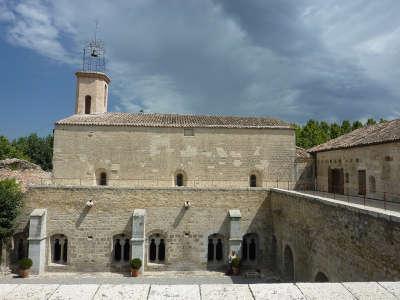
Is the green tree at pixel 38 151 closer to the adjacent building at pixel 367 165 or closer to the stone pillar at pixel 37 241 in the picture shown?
the stone pillar at pixel 37 241

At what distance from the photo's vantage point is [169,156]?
2512 centimetres

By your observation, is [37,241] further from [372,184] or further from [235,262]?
[372,184]

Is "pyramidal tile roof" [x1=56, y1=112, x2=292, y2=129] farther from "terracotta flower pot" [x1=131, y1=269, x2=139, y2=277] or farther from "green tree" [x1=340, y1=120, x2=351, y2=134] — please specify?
"green tree" [x1=340, y1=120, x2=351, y2=134]

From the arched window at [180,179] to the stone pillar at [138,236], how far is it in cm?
653

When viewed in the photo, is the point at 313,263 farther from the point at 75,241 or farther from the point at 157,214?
the point at 75,241

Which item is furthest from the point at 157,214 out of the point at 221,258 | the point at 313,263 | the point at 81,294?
the point at 81,294

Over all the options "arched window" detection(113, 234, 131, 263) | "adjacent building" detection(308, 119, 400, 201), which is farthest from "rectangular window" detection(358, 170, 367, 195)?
"arched window" detection(113, 234, 131, 263)

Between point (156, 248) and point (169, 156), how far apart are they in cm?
775

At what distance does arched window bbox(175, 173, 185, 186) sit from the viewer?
2541 centimetres

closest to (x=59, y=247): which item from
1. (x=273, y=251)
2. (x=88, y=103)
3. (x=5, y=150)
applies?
(x=273, y=251)

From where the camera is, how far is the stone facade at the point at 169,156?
2470 cm

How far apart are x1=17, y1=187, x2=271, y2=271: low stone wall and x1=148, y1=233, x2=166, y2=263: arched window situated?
1.17 ft

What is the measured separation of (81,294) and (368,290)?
342 centimetres

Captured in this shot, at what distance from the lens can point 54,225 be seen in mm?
19500
